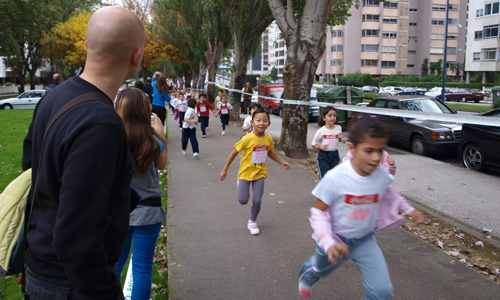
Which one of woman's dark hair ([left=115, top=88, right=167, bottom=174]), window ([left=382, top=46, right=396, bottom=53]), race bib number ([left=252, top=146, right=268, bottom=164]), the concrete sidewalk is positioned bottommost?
the concrete sidewalk

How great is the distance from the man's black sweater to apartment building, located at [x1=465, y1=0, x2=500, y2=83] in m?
62.3

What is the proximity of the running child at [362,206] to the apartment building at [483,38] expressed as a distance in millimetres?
60379

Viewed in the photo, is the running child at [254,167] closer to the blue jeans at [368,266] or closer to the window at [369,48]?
the blue jeans at [368,266]

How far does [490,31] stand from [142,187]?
6384 centimetres

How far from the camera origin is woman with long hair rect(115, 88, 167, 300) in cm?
312

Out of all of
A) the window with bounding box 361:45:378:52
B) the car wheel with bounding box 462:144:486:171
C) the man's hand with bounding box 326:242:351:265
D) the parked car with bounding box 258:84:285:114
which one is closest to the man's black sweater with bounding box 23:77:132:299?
the man's hand with bounding box 326:242:351:265

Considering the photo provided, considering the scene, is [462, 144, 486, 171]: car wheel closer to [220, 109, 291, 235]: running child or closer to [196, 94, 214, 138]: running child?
[220, 109, 291, 235]: running child

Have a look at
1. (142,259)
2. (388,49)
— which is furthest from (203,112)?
(388,49)

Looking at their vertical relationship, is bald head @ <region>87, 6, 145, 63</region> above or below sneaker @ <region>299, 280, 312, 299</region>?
above

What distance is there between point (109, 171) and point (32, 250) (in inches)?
20.4

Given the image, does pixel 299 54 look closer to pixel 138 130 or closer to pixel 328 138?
pixel 328 138

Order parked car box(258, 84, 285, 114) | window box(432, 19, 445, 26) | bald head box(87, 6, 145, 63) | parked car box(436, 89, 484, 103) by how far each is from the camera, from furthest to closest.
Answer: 1. window box(432, 19, 445, 26)
2. parked car box(436, 89, 484, 103)
3. parked car box(258, 84, 285, 114)
4. bald head box(87, 6, 145, 63)

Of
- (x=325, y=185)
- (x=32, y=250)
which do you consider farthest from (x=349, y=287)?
(x=32, y=250)

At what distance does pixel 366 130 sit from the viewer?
281 centimetres
